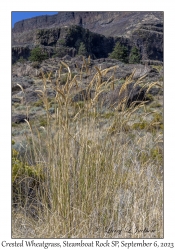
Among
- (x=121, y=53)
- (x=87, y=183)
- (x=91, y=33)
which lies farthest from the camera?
(x=91, y=33)

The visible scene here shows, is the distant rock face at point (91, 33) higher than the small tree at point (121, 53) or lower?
higher

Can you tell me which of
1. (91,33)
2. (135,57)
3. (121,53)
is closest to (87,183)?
(135,57)

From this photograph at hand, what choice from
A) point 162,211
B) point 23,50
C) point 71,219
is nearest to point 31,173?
point 71,219

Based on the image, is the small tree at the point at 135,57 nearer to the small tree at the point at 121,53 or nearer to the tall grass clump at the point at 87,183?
the small tree at the point at 121,53

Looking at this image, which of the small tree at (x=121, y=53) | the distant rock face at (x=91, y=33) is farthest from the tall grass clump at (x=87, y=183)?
the distant rock face at (x=91, y=33)

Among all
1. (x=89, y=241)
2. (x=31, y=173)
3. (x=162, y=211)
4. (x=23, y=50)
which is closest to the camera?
(x=89, y=241)

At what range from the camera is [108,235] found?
6.65ft

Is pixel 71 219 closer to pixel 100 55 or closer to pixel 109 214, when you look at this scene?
pixel 109 214

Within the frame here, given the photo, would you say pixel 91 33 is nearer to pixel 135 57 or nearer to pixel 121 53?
pixel 121 53

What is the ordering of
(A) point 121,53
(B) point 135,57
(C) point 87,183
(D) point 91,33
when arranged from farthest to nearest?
(D) point 91,33
(A) point 121,53
(B) point 135,57
(C) point 87,183

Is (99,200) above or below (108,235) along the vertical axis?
above

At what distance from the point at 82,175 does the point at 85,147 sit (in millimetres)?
176

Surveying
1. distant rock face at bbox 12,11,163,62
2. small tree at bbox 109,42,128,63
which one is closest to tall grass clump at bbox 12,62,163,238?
small tree at bbox 109,42,128,63

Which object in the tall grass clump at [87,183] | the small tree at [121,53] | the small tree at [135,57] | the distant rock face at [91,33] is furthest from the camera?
the distant rock face at [91,33]
